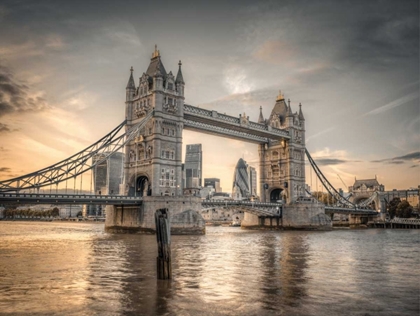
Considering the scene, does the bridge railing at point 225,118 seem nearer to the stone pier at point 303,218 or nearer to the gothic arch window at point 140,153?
the gothic arch window at point 140,153

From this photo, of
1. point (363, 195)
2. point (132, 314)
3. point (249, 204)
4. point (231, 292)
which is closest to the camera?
point (132, 314)

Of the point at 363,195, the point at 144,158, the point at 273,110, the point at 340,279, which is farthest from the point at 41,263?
the point at 363,195

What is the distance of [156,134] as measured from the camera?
194 ft

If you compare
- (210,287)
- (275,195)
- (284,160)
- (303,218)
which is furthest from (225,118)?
(210,287)

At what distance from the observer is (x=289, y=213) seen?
79.2 meters

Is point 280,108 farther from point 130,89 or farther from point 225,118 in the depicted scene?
point 130,89

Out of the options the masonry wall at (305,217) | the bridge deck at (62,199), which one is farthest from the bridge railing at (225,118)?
the bridge deck at (62,199)

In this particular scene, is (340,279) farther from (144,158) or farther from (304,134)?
(304,134)

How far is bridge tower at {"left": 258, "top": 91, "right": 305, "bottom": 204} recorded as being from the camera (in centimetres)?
8662

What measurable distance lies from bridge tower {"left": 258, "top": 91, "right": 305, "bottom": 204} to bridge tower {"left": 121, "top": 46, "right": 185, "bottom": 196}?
106 ft

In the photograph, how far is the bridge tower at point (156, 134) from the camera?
59.4m

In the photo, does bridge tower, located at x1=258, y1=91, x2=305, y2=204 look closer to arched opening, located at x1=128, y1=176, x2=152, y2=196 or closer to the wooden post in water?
arched opening, located at x1=128, y1=176, x2=152, y2=196

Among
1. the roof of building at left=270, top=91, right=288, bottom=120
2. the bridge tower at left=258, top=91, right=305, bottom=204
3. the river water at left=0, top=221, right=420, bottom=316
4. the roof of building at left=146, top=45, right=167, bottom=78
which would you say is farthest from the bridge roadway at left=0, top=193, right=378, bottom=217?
the roof of building at left=270, top=91, right=288, bottom=120

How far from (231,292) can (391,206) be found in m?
113
